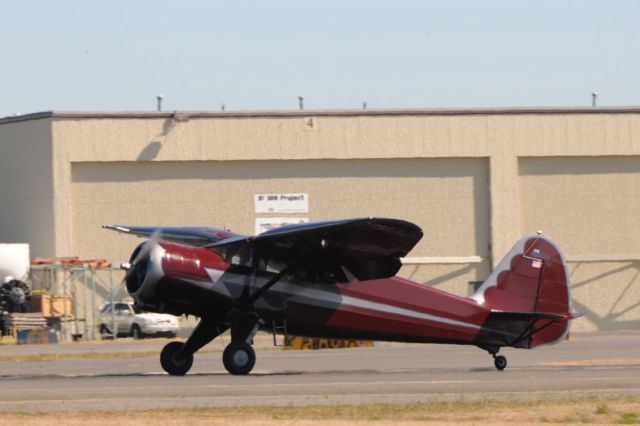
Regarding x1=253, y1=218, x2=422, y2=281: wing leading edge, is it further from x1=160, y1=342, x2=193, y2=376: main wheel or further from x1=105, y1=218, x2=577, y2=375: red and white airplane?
x1=160, y1=342, x2=193, y2=376: main wheel

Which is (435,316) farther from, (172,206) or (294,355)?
(172,206)

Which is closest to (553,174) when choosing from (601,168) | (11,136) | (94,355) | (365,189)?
(601,168)

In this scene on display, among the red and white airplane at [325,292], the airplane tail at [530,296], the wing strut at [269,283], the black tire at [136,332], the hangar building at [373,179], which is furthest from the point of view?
the hangar building at [373,179]

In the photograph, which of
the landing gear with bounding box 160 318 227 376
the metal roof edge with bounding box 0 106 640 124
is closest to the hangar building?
the metal roof edge with bounding box 0 106 640 124

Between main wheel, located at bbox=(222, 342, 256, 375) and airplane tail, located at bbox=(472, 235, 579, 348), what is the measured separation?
4.67m

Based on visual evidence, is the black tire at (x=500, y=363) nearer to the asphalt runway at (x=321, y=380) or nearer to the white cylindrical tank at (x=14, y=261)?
the asphalt runway at (x=321, y=380)

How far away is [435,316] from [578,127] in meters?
30.4

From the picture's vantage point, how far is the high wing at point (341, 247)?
2159 cm

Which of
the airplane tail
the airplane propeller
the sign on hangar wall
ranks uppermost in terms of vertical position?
the sign on hangar wall

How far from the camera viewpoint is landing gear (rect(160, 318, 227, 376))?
74.8 ft

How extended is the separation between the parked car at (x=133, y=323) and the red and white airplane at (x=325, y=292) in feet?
80.5

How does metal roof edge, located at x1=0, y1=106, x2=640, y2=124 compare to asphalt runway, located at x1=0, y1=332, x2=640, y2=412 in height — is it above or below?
above

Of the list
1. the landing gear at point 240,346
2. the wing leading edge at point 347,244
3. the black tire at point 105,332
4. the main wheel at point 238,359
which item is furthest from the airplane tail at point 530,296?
the black tire at point 105,332

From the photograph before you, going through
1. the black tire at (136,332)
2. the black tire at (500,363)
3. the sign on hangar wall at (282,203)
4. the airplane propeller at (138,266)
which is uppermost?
the sign on hangar wall at (282,203)
